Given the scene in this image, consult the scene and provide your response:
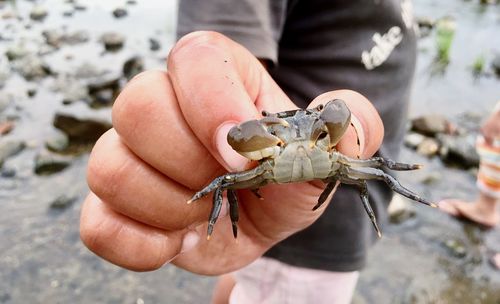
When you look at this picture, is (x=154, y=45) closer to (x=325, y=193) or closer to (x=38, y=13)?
(x=38, y=13)

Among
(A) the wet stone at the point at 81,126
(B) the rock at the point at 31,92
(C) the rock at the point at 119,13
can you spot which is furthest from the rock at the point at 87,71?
(C) the rock at the point at 119,13

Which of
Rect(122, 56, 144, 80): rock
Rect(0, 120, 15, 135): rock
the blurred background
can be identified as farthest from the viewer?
Rect(122, 56, 144, 80): rock

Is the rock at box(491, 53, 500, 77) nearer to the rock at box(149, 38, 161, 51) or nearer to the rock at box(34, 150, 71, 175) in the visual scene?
the rock at box(149, 38, 161, 51)

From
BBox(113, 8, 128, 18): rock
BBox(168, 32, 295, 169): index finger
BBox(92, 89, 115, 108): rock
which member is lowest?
BBox(113, 8, 128, 18): rock

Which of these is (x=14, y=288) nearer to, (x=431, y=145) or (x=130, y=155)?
(x=130, y=155)

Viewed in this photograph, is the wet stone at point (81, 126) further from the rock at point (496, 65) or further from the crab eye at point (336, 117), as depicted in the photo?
the rock at point (496, 65)

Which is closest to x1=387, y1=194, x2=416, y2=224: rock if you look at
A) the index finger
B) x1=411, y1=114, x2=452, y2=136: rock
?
x1=411, y1=114, x2=452, y2=136: rock
